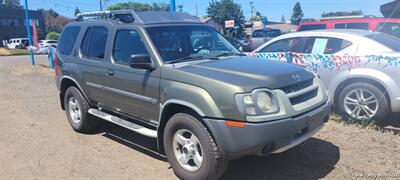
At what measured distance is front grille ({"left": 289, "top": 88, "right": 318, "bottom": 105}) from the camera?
410 cm

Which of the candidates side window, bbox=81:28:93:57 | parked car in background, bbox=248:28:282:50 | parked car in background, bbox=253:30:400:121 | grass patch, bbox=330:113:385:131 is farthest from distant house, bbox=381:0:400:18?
side window, bbox=81:28:93:57

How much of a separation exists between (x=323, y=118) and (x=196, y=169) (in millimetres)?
1573

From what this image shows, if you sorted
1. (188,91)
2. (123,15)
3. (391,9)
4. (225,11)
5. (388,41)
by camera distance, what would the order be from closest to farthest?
(188,91) → (123,15) → (388,41) → (391,9) → (225,11)

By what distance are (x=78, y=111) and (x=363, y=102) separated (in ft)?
15.3

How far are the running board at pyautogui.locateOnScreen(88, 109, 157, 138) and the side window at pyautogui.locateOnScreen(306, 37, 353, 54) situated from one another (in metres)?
3.62

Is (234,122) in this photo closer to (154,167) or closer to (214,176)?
(214,176)

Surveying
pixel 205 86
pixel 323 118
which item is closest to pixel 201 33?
pixel 205 86

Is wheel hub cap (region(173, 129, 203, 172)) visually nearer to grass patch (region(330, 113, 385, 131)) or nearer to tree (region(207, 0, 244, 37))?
grass patch (region(330, 113, 385, 131))

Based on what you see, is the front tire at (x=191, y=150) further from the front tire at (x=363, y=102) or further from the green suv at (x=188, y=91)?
the front tire at (x=363, y=102)

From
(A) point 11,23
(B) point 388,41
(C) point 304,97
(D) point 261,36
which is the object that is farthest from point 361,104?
(A) point 11,23

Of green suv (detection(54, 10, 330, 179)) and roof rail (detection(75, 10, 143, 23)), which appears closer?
green suv (detection(54, 10, 330, 179))

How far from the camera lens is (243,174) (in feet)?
14.7

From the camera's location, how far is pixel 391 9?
1480cm

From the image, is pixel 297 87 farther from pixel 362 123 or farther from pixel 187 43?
pixel 362 123
